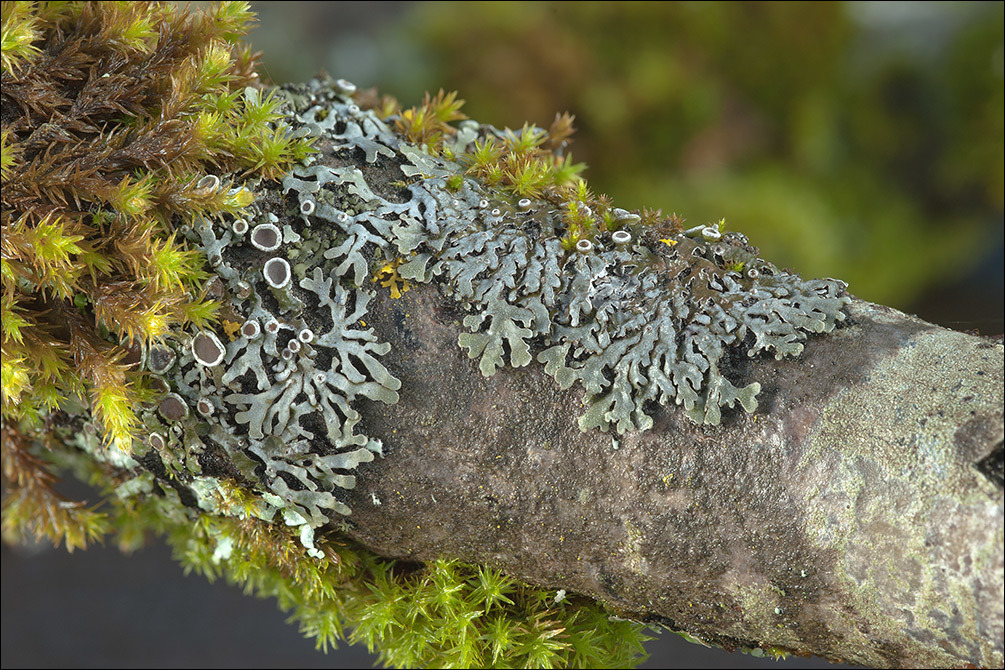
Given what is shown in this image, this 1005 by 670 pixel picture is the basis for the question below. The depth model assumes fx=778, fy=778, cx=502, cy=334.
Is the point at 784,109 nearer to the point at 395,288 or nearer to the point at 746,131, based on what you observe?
the point at 746,131

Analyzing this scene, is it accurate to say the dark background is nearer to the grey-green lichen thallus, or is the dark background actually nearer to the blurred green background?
the blurred green background

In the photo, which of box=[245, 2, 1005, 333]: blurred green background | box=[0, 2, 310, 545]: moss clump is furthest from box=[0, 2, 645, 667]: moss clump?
box=[245, 2, 1005, 333]: blurred green background

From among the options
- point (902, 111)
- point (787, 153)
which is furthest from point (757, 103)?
point (902, 111)

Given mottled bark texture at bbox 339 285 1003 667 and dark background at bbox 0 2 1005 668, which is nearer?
mottled bark texture at bbox 339 285 1003 667

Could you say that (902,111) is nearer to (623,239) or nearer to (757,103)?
(757,103)

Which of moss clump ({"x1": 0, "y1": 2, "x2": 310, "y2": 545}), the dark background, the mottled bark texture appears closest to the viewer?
the mottled bark texture

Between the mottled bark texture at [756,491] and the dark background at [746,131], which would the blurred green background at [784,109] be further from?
the mottled bark texture at [756,491]
